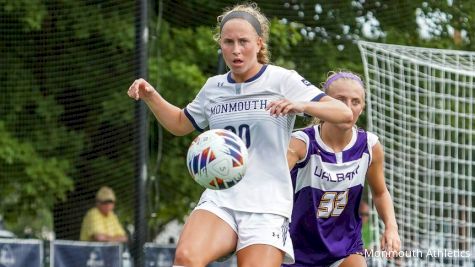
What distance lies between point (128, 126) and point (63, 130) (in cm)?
A: 85

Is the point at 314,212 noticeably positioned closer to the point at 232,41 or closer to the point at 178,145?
the point at 232,41

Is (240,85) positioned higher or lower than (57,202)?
lower

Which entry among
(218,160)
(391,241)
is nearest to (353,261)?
(391,241)

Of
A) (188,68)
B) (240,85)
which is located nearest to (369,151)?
(240,85)

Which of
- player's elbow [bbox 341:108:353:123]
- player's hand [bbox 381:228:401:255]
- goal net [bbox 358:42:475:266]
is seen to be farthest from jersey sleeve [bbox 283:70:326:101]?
goal net [bbox 358:42:475:266]

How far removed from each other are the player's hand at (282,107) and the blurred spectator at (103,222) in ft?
23.9

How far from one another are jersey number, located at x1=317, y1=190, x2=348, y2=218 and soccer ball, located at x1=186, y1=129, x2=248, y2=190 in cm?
108

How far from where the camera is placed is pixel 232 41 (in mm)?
6039

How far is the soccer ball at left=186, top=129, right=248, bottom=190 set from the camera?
567cm

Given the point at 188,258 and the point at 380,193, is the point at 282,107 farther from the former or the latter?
the point at 380,193

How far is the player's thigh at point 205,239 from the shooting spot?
5.76 metres

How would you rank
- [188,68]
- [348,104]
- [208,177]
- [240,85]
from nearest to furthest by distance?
[208,177]
[240,85]
[348,104]
[188,68]

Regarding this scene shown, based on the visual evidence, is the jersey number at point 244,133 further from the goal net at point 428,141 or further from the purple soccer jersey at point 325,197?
the goal net at point 428,141

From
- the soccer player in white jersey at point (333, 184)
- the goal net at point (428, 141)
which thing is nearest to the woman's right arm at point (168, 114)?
the soccer player in white jersey at point (333, 184)
